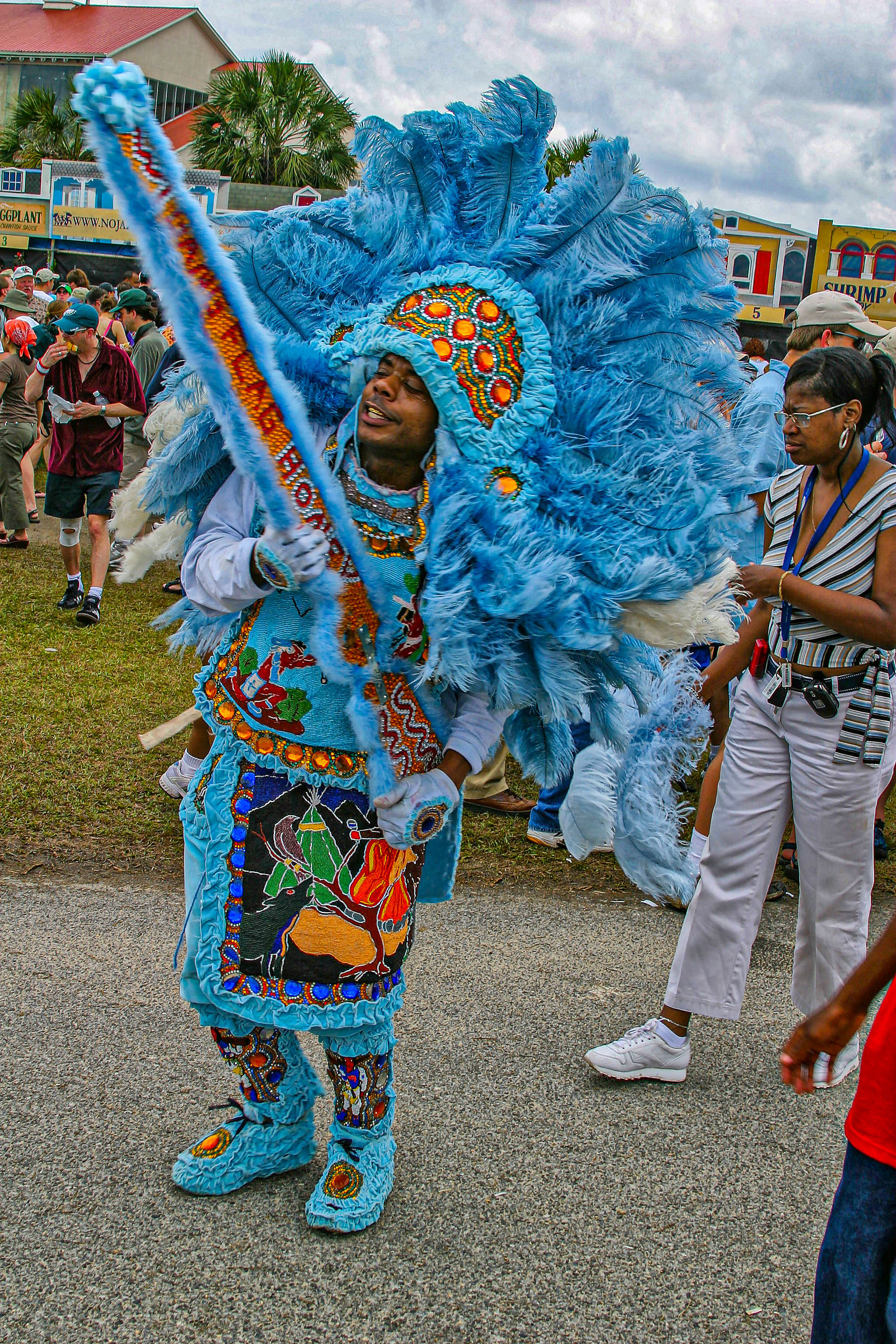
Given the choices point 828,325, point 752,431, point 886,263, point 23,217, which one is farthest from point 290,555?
point 886,263

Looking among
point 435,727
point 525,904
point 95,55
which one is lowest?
point 525,904

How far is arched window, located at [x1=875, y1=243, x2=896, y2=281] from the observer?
91.7 feet

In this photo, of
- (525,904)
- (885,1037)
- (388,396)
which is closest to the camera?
(885,1037)

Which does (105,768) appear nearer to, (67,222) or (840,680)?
(840,680)

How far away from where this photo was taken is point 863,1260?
155 cm

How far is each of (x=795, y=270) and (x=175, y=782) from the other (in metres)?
26.3

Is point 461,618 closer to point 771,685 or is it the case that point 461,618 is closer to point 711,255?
point 711,255

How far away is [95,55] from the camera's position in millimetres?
45219

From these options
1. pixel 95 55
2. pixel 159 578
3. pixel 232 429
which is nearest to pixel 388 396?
pixel 232 429

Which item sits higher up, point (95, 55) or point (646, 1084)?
point (95, 55)

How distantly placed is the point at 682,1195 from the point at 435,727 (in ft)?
4.35

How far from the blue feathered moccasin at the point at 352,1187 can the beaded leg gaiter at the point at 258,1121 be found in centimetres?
11

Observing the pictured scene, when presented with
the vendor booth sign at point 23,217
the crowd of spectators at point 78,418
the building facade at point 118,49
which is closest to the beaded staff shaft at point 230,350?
the crowd of spectators at point 78,418

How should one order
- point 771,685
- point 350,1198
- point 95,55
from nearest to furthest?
point 350,1198, point 771,685, point 95,55
